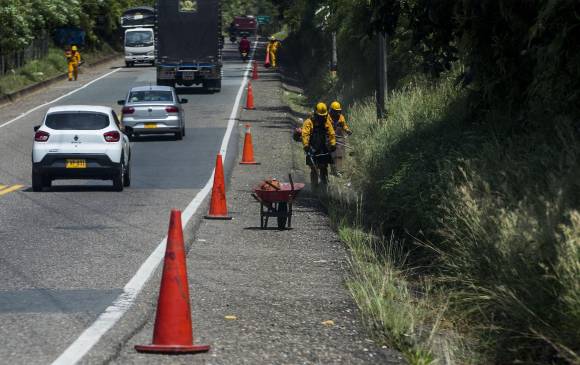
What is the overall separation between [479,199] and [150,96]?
24.1m

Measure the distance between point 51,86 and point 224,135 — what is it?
23.1m

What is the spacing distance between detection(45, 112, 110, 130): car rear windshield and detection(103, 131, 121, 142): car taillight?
22 cm

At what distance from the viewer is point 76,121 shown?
22547 millimetres

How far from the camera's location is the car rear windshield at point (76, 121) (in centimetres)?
2248

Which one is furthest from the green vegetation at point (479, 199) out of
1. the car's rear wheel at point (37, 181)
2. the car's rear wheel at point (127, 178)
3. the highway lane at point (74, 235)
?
the car's rear wheel at point (37, 181)

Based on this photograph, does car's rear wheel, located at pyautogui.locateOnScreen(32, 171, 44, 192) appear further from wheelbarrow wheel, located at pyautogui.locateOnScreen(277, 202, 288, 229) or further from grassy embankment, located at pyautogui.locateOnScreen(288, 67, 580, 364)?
wheelbarrow wheel, located at pyautogui.locateOnScreen(277, 202, 288, 229)

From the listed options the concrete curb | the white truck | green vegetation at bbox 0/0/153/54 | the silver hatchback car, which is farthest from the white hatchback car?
the white truck

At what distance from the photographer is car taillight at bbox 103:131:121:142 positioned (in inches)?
882

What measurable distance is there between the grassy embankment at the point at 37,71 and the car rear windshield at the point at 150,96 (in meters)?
14.0

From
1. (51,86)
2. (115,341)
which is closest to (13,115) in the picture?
(51,86)

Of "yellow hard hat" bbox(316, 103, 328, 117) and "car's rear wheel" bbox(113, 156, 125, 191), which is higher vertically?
"yellow hard hat" bbox(316, 103, 328, 117)

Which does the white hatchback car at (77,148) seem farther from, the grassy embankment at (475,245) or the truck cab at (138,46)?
the truck cab at (138,46)

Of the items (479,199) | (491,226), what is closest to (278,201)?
(479,199)

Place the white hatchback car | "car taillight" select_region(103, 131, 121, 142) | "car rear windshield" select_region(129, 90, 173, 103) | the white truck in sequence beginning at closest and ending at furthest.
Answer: the white hatchback car, "car taillight" select_region(103, 131, 121, 142), "car rear windshield" select_region(129, 90, 173, 103), the white truck
